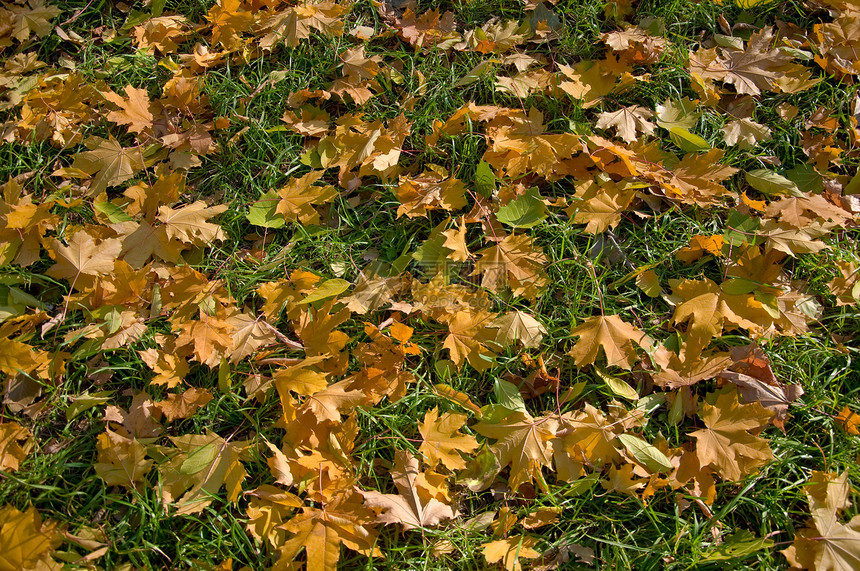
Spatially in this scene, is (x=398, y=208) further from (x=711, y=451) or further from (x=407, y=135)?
(x=711, y=451)

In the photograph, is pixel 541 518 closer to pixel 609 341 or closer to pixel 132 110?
pixel 609 341

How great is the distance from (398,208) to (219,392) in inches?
37.1

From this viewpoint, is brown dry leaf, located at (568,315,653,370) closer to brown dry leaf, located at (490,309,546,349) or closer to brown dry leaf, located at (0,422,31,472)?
brown dry leaf, located at (490,309,546,349)

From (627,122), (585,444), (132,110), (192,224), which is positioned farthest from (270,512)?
(627,122)

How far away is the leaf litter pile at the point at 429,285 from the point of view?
1729mm

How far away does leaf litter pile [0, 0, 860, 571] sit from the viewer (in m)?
1.73

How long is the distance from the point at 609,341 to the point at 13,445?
6.62 ft

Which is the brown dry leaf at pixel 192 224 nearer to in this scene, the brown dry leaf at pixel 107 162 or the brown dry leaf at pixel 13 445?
the brown dry leaf at pixel 107 162

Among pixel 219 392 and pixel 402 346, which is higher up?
pixel 402 346

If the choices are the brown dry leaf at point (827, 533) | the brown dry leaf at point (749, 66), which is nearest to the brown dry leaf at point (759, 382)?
the brown dry leaf at point (827, 533)

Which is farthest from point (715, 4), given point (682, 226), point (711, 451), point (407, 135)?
point (711, 451)

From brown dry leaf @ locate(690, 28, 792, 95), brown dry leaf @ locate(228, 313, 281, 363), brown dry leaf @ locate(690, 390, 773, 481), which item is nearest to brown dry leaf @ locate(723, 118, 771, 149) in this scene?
brown dry leaf @ locate(690, 28, 792, 95)

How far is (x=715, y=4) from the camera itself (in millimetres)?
2643

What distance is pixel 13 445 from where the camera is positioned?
1.82 meters
